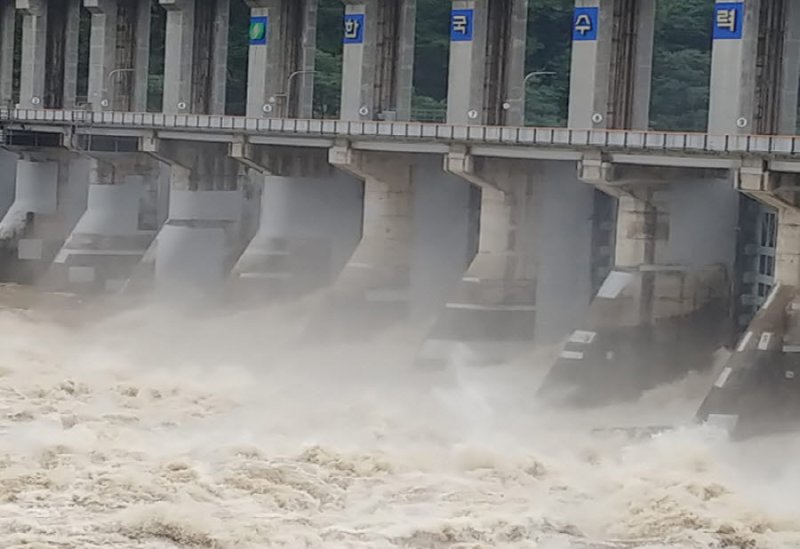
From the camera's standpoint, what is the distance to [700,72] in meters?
68.9

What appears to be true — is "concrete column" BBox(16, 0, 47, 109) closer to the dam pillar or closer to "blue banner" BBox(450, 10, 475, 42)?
"blue banner" BBox(450, 10, 475, 42)

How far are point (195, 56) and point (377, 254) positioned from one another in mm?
13723

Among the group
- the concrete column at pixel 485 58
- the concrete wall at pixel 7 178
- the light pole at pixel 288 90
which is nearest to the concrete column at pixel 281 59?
the light pole at pixel 288 90

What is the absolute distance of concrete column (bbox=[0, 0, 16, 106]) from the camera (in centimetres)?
6431

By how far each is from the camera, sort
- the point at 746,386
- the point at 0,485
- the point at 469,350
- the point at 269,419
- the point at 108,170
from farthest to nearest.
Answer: the point at 108,170, the point at 469,350, the point at 269,419, the point at 746,386, the point at 0,485

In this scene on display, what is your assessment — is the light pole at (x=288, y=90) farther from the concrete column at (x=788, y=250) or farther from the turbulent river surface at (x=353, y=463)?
the concrete column at (x=788, y=250)

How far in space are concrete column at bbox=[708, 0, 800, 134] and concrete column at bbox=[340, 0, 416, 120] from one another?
11.2 meters

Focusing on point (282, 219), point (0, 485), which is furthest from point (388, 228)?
point (0, 485)

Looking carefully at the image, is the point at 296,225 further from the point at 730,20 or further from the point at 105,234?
the point at 730,20

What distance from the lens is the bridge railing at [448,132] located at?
34.0 meters

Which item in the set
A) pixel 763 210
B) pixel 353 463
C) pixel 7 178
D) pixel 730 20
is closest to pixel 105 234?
pixel 7 178

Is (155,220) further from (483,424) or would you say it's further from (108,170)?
(483,424)

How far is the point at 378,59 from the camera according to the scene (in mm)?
47438

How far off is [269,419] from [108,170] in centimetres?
2219
